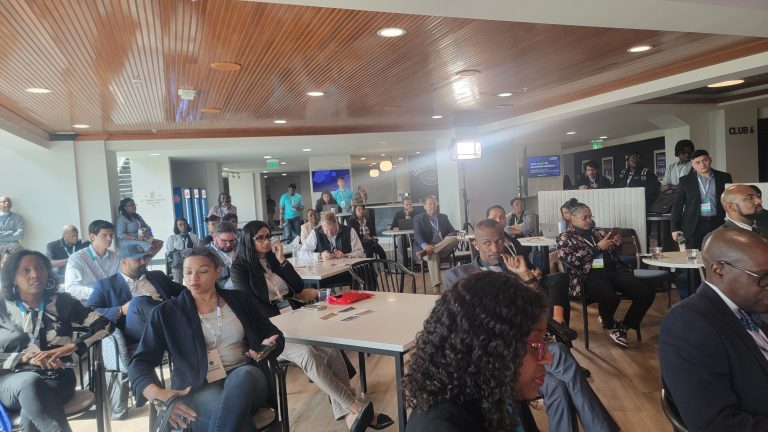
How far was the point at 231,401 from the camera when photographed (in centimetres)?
221

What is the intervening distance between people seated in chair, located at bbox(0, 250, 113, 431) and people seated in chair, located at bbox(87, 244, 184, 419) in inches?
9.8

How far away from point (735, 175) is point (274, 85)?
8.60 meters

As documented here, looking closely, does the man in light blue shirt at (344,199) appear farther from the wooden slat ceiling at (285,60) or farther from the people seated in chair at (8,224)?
the people seated in chair at (8,224)

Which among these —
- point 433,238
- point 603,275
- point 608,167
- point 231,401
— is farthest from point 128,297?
point 608,167

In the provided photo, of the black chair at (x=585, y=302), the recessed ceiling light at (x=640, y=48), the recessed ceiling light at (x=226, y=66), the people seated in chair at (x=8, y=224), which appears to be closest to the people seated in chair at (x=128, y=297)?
the recessed ceiling light at (x=226, y=66)

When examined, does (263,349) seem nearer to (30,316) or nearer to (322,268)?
(30,316)

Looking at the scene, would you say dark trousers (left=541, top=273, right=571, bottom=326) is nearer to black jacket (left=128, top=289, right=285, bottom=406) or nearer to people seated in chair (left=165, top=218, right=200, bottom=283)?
black jacket (left=128, top=289, right=285, bottom=406)

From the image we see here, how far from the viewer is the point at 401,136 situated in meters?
10.2

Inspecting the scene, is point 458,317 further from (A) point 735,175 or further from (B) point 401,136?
(A) point 735,175

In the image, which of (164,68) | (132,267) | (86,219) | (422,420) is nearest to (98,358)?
(132,267)

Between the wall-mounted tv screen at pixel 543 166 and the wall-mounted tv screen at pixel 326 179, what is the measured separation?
17.8ft

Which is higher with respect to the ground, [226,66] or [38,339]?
[226,66]

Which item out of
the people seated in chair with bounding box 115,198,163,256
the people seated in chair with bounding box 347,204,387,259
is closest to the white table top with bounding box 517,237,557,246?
the people seated in chair with bounding box 347,204,387,259

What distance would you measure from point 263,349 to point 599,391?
2.47 metres
